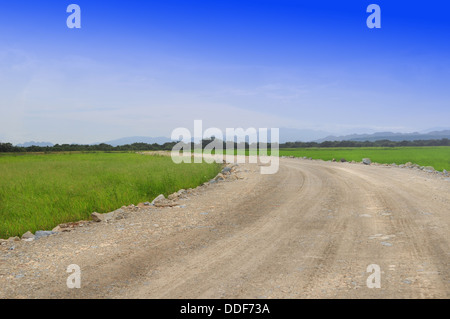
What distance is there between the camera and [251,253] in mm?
6199

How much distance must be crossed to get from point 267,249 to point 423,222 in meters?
4.59

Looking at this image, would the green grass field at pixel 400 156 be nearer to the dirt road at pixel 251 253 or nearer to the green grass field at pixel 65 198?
the dirt road at pixel 251 253

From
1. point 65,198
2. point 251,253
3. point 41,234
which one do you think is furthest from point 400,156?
point 41,234

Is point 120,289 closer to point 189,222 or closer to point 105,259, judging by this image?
point 105,259

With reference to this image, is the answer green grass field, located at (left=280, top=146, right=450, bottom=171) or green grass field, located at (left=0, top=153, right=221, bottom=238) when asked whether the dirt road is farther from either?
green grass field, located at (left=280, top=146, right=450, bottom=171)

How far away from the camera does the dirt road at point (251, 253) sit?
15.6 feet

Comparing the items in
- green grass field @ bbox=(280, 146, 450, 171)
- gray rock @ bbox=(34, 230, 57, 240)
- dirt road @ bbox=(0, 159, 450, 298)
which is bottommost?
gray rock @ bbox=(34, 230, 57, 240)

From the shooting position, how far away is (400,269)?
5.28 metres

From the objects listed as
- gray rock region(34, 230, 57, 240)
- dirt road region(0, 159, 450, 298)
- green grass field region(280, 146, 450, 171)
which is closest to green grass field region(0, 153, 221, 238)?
gray rock region(34, 230, 57, 240)

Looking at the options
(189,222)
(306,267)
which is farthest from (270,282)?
(189,222)

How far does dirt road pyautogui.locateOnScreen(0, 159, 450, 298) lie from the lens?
15.6 ft

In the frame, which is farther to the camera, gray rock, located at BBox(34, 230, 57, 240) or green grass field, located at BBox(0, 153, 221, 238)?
green grass field, located at BBox(0, 153, 221, 238)

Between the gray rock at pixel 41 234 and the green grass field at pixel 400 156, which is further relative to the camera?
the green grass field at pixel 400 156

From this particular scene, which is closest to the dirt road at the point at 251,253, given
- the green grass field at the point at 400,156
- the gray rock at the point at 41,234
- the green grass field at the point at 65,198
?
the gray rock at the point at 41,234
